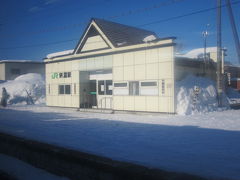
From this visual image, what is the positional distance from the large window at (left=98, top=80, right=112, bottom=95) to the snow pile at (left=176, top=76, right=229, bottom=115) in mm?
6131

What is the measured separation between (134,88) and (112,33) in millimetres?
5635

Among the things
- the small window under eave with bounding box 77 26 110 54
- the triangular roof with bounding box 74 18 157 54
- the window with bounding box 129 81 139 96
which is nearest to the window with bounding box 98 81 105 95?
the small window under eave with bounding box 77 26 110 54

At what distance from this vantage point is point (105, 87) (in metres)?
21.3

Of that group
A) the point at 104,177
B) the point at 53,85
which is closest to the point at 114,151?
the point at 104,177

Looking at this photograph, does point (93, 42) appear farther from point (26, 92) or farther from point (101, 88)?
point (26, 92)

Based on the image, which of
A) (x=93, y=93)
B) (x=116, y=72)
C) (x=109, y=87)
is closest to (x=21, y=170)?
(x=116, y=72)

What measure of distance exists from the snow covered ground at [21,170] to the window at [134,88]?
11.8 metres

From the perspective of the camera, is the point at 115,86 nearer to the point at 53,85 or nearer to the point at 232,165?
the point at 53,85

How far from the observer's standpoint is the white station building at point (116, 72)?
55.3ft

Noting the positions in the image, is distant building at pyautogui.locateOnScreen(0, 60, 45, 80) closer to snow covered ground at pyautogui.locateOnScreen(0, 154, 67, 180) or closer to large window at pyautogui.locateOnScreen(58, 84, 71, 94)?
large window at pyautogui.locateOnScreen(58, 84, 71, 94)

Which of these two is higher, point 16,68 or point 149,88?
point 16,68

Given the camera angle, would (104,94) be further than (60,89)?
No

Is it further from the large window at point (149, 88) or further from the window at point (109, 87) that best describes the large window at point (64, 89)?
the large window at point (149, 88)

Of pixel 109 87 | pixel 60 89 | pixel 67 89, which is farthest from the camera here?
pixel 60 89
